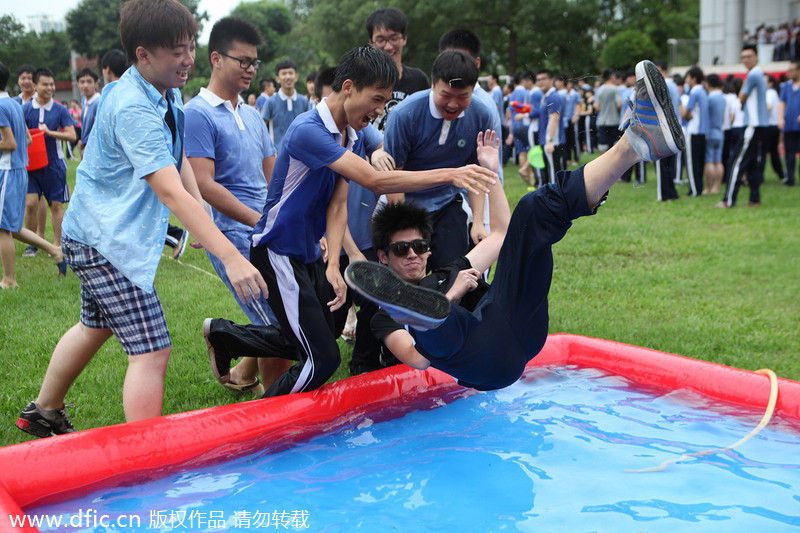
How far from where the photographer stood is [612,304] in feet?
21.2

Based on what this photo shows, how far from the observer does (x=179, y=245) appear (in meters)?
7.53

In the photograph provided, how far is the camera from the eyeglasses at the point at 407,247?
4.14 m

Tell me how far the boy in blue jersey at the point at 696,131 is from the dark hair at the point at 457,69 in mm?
9810

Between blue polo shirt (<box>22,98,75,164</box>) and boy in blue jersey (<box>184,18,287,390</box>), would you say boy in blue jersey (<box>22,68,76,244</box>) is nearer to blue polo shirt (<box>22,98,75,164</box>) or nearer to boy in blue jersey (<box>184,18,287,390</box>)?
blue polo shirt (<box>22,98,75,164</box>)

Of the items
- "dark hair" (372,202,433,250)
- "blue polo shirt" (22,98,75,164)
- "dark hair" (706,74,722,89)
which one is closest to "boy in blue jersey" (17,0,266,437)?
"dark hair" (372,202,433,250)

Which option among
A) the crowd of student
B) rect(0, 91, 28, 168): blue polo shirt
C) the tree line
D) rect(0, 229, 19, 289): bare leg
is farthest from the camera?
the tree line

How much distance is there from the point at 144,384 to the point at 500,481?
5.61 feet

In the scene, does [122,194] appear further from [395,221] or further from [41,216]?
[41,216]

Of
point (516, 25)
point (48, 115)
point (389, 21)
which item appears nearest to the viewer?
point (389, 21)

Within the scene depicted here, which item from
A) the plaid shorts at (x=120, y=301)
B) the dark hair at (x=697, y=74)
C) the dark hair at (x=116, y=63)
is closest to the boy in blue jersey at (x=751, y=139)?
the dark hair at (x=697, y=74)

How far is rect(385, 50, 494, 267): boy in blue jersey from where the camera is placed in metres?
4.67

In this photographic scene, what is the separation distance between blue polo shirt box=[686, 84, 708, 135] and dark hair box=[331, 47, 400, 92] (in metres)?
10.7

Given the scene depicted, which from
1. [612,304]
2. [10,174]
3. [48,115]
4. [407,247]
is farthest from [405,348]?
[48,115]

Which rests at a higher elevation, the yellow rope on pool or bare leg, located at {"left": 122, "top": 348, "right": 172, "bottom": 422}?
bare leg, located at {"left": 122, "top": 348, "right": 172, "bottom": 422}
